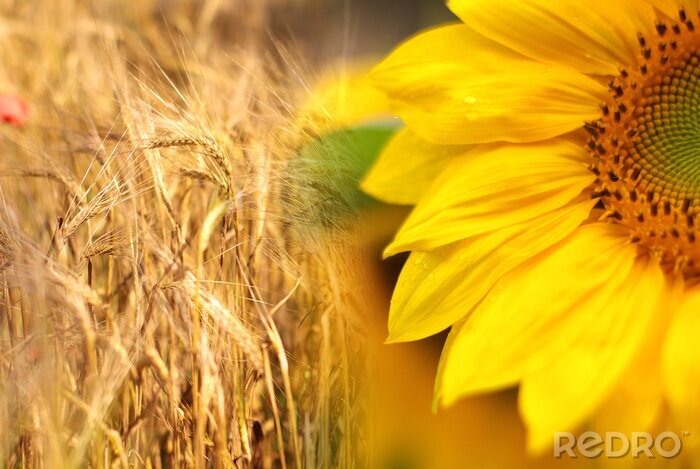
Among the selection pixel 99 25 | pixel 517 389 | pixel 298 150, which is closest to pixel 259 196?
pixel 298 150

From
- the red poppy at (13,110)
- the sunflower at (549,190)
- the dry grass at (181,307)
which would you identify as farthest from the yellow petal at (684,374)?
the red poppy at (13,110)

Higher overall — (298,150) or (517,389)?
(298,150)

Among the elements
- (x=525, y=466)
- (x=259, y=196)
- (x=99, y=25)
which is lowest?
(x=525, y=466)

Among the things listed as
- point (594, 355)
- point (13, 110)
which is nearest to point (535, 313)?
point (594, 355)

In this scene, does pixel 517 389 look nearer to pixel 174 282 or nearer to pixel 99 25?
pixel 174 282

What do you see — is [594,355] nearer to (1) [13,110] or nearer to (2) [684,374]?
(2) [684,374]

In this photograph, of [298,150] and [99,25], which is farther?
[99,25]
